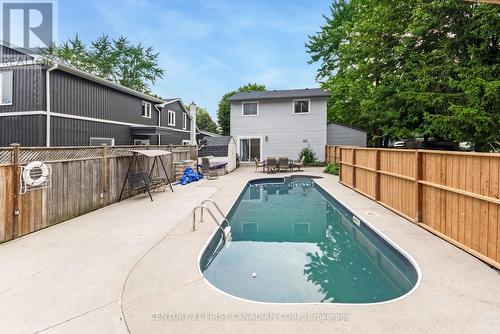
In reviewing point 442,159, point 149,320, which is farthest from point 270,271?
point 442,159

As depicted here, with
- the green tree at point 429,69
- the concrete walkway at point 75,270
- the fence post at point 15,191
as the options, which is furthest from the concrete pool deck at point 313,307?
the green tree at point 429,69

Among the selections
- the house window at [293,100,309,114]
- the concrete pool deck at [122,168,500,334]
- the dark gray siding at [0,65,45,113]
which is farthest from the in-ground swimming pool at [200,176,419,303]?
the house window at [293,100,309,114]

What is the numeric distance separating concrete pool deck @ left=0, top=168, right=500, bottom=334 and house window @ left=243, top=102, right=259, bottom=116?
17008 millimetres

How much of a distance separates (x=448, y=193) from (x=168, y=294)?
15.8ft

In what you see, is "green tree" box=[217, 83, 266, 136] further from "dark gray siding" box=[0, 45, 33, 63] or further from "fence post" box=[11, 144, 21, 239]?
"fence post" box=[11, 144, 21, 239]

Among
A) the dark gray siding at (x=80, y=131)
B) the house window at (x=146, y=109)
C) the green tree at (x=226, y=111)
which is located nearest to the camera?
the dark gray siding at (x=80, y=131)

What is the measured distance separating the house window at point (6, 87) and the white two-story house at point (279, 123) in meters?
13.0

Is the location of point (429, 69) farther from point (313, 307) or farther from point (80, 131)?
point (80, 131)

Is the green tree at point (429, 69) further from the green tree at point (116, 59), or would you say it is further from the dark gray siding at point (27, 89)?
the green tree at point (116, 59)

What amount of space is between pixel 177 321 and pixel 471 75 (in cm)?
1214

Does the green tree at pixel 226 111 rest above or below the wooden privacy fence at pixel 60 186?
above

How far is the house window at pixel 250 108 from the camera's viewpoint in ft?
70.4

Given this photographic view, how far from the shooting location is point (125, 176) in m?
9.09

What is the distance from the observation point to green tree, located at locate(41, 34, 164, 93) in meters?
32.3
